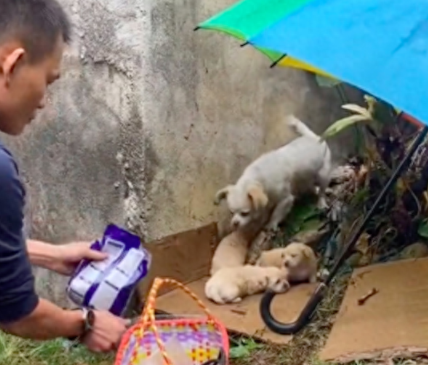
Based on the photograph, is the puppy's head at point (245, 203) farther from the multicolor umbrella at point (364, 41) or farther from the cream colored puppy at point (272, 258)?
the multicolor umbrella at point (364, 41)

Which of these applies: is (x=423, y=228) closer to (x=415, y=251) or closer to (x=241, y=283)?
(x=415, y=251)

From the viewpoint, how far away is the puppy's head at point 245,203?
4340 mm

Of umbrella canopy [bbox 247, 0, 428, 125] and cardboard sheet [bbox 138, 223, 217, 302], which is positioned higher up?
umbrella canopy [bbox 247, 0, 428, 125]

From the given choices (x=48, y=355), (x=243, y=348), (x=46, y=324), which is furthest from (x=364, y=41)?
(x=48, y=355)

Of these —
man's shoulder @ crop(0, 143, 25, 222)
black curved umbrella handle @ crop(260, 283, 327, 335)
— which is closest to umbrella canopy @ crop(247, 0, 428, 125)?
man's shoulder @ crop(0, 143, 25, 222)

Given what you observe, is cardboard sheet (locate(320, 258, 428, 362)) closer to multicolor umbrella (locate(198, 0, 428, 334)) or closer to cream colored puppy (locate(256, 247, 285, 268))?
cream colored puppy (locate(256, 247, 285, 268))

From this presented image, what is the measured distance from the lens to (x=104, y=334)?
221 cm

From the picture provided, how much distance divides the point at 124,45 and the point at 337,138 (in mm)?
1525

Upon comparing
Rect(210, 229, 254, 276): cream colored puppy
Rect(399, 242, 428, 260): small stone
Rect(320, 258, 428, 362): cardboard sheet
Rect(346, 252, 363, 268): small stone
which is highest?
Rect(210, 229, 254, 276): cream colored puppy

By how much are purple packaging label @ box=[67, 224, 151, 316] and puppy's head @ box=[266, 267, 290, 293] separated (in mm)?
1488

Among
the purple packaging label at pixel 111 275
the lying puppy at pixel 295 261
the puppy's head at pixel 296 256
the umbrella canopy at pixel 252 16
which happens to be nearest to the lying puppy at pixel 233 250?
the lying puppy at pixel 295 261

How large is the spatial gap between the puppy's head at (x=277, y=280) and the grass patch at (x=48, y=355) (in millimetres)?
758

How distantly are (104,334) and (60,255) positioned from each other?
1.42 feet

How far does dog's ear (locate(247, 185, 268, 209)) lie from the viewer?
436cm
